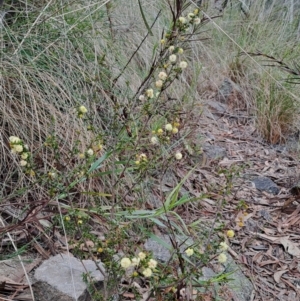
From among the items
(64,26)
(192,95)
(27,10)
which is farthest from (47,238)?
(192,95)

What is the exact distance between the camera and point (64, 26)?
6.18 feet

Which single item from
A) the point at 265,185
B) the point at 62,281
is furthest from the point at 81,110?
the point at 265,185

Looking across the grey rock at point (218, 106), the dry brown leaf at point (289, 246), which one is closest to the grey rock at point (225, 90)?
the grey rock at point (218, 106)

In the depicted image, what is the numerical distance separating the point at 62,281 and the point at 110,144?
1.44 feet

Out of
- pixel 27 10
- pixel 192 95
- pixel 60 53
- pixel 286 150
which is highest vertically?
→ pixel 27 10

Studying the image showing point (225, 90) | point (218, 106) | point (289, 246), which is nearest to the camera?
point (289, 246)

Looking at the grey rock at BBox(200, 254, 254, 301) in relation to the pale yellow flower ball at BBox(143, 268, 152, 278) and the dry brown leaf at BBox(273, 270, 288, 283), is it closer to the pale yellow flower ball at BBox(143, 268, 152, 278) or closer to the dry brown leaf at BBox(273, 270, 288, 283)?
the dry brown leaf at BBox(273, 270, 288, 283)

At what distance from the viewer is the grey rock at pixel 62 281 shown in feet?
3.73

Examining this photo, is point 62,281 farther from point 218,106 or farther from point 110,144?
point 218,106

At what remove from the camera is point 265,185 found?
2.37 m

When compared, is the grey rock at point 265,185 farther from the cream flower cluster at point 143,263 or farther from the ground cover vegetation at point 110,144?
the cream flower cluster at point 143,263

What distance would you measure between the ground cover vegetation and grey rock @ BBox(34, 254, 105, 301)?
0.04m

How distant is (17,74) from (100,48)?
54 cm

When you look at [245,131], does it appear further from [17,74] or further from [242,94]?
[17,74]
